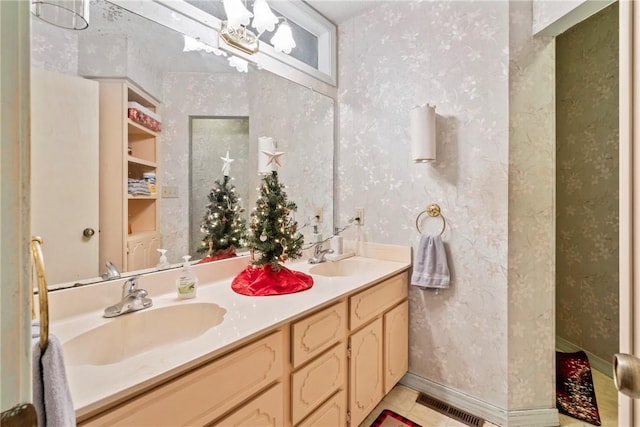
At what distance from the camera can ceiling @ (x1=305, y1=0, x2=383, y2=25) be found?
1.99m

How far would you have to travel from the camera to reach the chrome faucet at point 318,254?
6.36 feet

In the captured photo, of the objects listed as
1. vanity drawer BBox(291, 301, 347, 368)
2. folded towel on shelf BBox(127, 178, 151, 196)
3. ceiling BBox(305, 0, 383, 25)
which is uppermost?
ceiling BBox(305, 0, 383, 25)

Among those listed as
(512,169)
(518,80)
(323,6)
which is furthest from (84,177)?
(518,80)

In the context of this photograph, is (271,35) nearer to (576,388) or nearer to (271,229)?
(271,229)

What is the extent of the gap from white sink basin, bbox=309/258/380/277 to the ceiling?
1.78 meters

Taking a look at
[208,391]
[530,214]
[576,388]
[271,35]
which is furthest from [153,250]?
[576,388]

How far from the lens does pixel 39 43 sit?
98 centimetres

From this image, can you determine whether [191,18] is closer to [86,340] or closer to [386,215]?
[86,340]

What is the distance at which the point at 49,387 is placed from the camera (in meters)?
0.49

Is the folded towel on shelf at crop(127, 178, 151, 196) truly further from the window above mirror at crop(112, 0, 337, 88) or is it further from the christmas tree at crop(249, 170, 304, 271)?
the window above mirror at crop(112, 0, 337, 88)

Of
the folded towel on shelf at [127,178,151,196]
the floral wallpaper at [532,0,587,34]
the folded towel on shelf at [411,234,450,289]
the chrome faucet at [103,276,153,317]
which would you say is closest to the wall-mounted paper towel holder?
the folded towel on shelf at [411,234,450,289]

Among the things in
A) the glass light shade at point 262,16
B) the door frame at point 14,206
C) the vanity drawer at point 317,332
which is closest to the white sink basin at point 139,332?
the vanity drawer at point 317,332

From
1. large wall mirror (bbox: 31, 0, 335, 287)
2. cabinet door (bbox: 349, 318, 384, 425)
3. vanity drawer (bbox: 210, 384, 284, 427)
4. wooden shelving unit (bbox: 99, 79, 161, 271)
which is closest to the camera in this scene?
vanity drawer (bbox: 210, 384, 284, 427)

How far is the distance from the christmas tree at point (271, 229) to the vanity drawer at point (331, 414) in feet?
2.06
